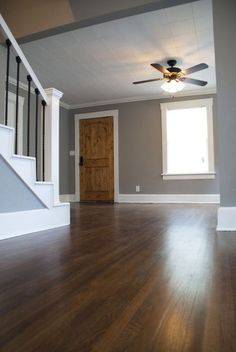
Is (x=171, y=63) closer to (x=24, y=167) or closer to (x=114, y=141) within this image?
(x=114, y=141)

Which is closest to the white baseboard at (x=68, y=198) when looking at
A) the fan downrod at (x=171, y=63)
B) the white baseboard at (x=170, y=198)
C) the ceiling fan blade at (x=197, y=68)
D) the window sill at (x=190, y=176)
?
the white baseboard at (x=170, y=198)

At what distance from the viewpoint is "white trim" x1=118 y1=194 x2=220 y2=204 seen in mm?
5738

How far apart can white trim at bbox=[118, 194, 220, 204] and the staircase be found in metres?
3.60

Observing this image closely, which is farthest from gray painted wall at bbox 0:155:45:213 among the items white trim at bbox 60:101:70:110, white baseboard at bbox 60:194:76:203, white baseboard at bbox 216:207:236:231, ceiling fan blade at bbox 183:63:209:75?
white trim at bbox 60:101:70:110

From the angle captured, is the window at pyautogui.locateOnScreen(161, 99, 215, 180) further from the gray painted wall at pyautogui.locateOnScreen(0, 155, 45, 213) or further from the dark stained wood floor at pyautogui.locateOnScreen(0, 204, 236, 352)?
the dark stained wood floor at pyautogui.locateOnScreen(0, 204, 236, 352)

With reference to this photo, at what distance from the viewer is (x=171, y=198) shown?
19.7 ft

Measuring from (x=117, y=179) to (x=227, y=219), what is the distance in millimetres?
4155

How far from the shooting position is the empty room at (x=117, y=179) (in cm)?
77

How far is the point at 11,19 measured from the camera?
128 inches

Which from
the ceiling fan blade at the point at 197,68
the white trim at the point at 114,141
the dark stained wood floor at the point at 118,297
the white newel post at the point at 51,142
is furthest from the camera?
the white trim at the point at 114,141

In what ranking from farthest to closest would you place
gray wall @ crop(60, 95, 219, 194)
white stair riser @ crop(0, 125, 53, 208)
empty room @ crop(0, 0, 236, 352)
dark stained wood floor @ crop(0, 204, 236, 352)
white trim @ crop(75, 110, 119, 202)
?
white trim @ crop(75, 110, 119, 202) → gray wall @ crop(60, 95, 219, 194) → white stair riser @ crop(0, 125, 53, 208) → empty room @ crop(0, 0, 236, 352) → dark stained wood floor @ crop(0, 204, 236, 352)

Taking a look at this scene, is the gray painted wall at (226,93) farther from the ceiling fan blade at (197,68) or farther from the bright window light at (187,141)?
the bright window light at (187,141)

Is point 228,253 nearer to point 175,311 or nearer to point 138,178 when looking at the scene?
point 175,311

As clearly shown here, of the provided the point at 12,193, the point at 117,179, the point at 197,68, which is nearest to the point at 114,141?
the point at 117,179
